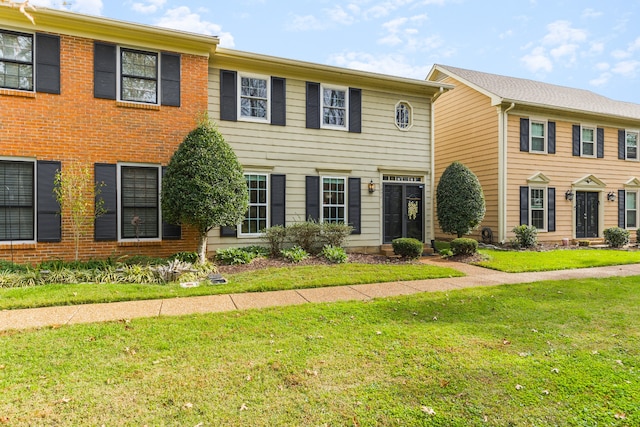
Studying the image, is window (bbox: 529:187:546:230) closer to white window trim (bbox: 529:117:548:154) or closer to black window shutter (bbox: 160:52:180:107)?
white window trim (bbox: 529:117:548:154)

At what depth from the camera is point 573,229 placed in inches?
570

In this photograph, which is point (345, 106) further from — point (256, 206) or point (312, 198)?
point (256, 206)

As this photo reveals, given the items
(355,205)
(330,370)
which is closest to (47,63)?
(355,205)

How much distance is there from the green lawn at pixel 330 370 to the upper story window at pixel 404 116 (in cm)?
797

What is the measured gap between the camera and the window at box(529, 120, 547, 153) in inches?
542

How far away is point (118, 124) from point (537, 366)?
909 centimetres

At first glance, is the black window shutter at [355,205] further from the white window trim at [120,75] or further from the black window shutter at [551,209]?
the black window shutter at [551,209]

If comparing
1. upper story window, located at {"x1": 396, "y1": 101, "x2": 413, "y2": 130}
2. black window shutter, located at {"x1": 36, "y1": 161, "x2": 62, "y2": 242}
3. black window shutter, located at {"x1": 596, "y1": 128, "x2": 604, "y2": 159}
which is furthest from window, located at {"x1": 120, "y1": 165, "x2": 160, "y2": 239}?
black window shutter, located at {"x1": 596, "y1": 128, "x2": 604, "y2": 159}

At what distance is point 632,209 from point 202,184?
60.9 feet

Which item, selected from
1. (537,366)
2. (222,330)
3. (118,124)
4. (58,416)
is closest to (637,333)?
(537,366)

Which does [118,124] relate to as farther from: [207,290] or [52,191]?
[207,290]

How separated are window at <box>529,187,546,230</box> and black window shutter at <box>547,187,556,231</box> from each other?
0.69 feet

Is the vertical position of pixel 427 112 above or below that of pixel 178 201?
above

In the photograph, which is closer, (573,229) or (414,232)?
(414,232)
